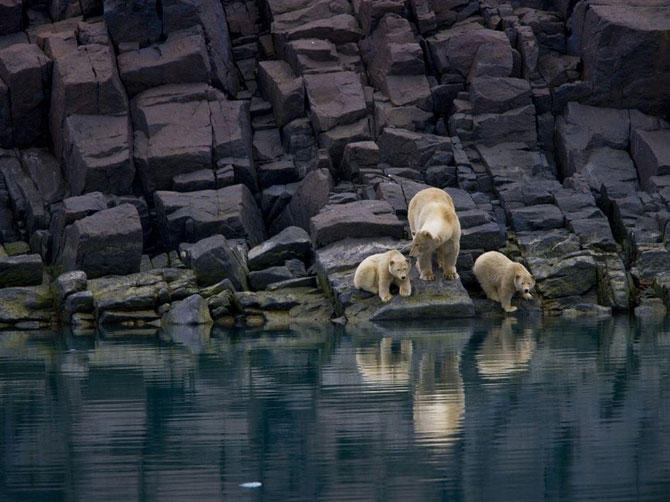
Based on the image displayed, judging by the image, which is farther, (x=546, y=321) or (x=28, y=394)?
(x=546, y=321)

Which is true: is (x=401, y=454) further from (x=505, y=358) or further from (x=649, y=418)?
(x=505, y=358)

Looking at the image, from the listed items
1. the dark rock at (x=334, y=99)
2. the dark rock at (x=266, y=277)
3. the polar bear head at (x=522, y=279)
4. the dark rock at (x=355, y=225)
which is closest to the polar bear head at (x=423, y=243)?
the polar bear head at (x=522, y=279)

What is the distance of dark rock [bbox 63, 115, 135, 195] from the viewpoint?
30109 mm

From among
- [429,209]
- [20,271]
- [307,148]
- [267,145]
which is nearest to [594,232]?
[429,209]

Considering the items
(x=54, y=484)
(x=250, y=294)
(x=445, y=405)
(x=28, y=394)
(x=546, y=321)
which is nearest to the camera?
(x=54, y=484)

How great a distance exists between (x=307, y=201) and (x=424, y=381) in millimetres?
16208

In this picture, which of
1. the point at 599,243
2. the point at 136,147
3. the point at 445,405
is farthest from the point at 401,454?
the point at 136,147

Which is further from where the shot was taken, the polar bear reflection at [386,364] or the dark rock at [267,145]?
the dark rock at [267,145]

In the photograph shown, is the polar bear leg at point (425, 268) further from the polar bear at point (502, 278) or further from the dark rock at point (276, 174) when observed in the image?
the dark rock at point (276, 174)

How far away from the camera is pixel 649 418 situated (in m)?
10.8

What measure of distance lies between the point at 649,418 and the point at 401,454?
8.37ft

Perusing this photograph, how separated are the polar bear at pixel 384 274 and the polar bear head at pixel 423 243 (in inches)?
11.0

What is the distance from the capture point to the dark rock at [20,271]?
86.3 feet

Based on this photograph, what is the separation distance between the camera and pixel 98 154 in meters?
30.3
